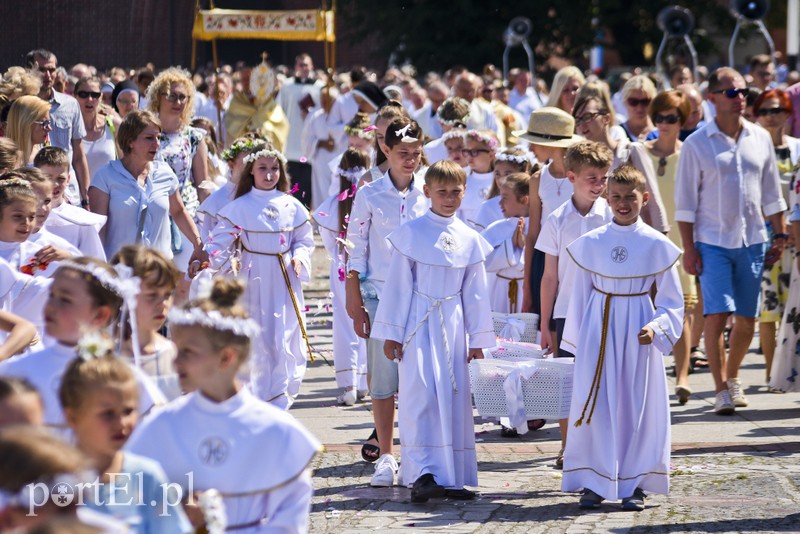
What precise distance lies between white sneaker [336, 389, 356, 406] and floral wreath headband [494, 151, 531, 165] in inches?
76.1

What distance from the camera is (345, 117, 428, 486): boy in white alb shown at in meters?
7.95

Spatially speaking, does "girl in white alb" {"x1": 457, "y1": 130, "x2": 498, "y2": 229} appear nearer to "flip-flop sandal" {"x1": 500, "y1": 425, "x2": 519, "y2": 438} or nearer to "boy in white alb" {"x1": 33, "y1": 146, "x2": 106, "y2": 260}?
"flip-flop sandal" {"x1": 500, "y1": 425, "x2": 519, "y2": 438}

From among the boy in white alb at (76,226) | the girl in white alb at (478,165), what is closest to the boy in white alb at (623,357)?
the boy in white alb at (76,226)

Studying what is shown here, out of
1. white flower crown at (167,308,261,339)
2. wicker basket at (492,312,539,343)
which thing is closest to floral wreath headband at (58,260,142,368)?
white flower crown at (167,308,261,339)

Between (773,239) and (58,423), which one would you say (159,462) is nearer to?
(58,423)

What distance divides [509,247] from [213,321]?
523 cm

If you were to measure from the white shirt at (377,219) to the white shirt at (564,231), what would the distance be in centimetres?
68

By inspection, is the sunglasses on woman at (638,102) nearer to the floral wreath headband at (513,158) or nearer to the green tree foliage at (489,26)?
the floral wreath headband at (513,158)

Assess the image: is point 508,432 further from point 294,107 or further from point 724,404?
point 294,107

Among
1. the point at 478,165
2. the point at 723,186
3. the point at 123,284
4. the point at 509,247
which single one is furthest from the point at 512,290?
the point at 123,284

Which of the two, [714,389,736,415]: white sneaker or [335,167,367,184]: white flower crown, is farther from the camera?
[335,167,367,184]: white flower crown

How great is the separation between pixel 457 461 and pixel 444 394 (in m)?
0.34

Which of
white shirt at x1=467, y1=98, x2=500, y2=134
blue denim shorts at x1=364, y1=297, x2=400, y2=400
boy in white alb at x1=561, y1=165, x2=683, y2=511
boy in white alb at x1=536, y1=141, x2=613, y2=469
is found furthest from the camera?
white shirt at x1=467, y1=98, x2=500, y2=134

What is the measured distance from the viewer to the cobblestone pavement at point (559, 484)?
6859mm
